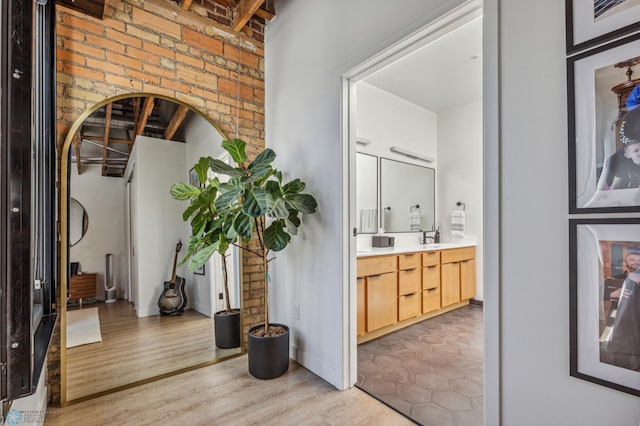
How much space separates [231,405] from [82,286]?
1265 millimetres

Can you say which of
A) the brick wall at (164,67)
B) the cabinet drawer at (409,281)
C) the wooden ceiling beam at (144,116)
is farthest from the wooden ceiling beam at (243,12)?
the cabinet drawer at (409,281)

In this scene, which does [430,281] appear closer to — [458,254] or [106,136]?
[458,254]

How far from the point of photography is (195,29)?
2.58 m

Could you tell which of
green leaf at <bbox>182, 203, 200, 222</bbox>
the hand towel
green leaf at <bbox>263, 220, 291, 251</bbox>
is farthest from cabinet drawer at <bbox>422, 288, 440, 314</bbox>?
green leaf at <bbox>182, 203, 200, 222</bbox>

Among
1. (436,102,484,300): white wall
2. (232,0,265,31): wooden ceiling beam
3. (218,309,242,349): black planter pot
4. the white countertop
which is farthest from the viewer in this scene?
(436,102,484,300): white wall

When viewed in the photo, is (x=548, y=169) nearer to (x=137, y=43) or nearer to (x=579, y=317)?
(x=579, y=317)

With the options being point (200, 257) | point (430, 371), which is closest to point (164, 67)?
point (200, 257)

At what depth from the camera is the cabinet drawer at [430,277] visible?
3.48 meters

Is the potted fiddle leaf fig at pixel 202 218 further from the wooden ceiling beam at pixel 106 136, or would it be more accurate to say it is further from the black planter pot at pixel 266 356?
the black planter pot at pixel 266 356

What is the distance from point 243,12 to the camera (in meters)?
2.57

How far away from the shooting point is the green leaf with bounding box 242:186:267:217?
2000 mm

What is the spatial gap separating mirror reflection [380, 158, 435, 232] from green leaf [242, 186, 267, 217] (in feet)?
7.16

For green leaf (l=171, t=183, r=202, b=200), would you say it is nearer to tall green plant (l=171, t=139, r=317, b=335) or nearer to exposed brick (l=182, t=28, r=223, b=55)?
tall green plant (l=171, t=139, r=317, b=335)

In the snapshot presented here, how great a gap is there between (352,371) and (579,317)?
1453 mm
